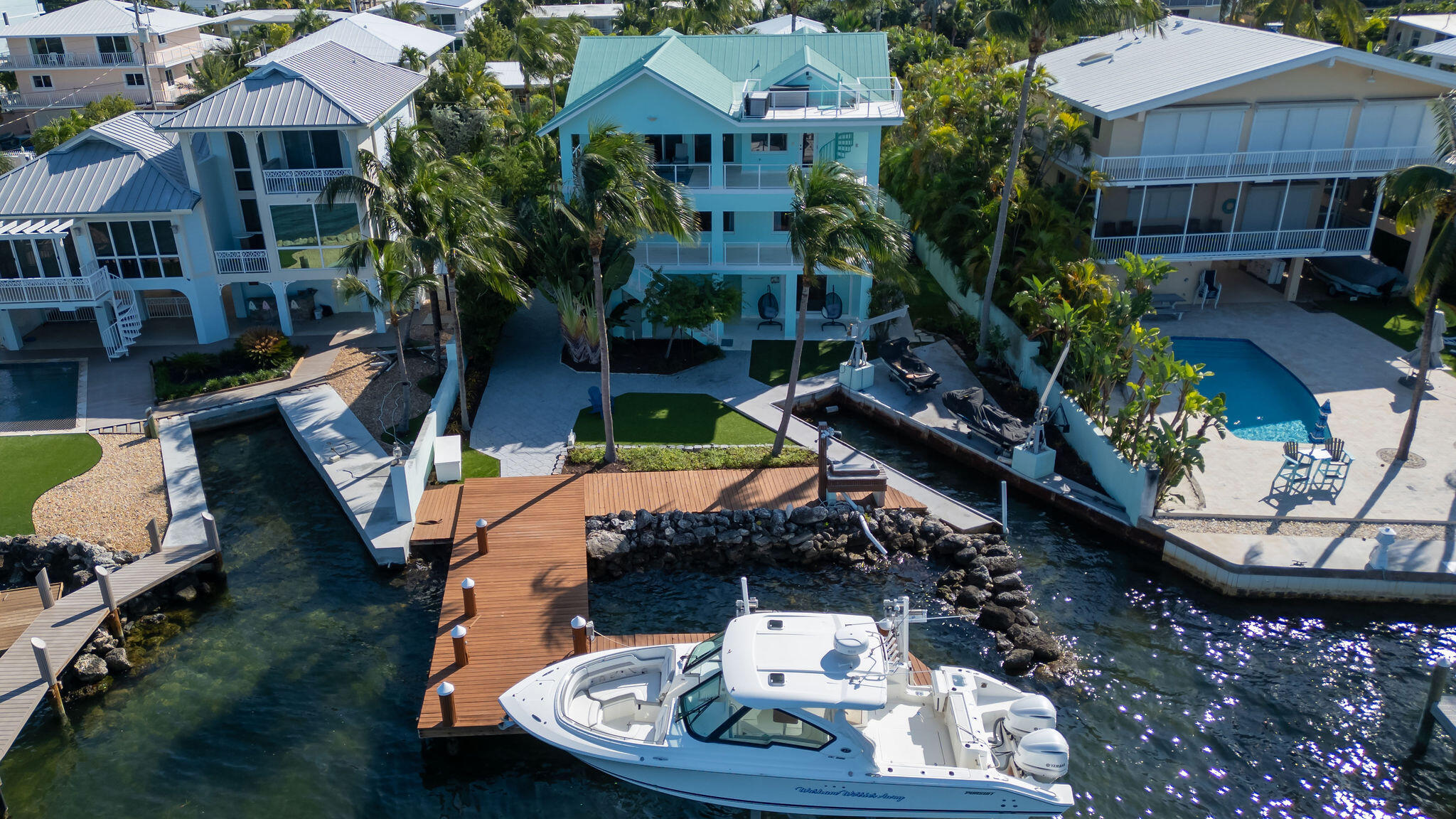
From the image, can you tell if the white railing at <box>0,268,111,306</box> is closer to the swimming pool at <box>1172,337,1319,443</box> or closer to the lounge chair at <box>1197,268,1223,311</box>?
the swimming pool at <box>1172,337,1319,443</box>

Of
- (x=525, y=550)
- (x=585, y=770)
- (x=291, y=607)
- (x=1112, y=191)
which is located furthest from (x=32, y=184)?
(x=1112, y=191)

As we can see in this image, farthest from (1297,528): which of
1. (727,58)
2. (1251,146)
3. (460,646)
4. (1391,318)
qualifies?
(727,58)

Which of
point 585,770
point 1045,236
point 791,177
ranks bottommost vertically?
point 585,770

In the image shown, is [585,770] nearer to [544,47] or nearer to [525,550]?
[525,550]

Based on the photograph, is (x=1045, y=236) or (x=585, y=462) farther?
(x=1045, y=236)

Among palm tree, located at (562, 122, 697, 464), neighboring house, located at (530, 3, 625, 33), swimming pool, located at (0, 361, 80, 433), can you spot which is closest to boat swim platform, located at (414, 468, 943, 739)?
palm tree, located at (562, 122, 697, 464)

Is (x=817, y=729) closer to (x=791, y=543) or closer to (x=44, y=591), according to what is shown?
(x=791, y=543)

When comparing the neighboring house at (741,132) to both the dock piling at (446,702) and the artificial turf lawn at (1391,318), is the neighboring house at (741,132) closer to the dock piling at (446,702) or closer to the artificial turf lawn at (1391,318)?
the artificial turf lawn at (1391,318)
